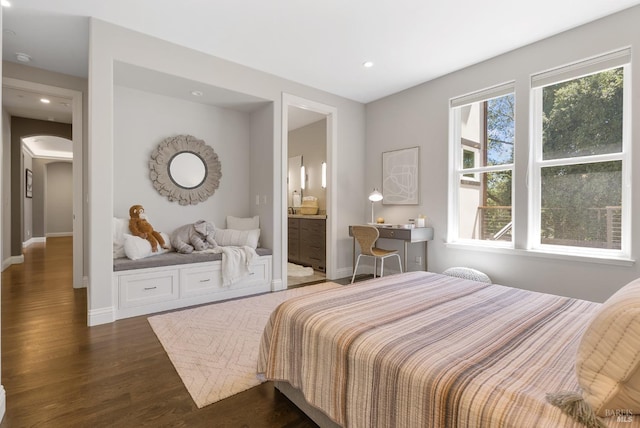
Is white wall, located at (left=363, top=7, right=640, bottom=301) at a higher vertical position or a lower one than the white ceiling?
lower

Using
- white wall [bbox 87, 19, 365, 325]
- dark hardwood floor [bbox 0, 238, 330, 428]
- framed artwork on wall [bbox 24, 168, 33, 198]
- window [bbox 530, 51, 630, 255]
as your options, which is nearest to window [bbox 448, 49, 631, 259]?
window [bbox 530, 51, 630, 255]

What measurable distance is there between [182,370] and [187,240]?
202 centimetres

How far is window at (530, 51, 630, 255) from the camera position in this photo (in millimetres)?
2721

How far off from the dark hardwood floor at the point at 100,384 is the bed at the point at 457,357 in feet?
0.79

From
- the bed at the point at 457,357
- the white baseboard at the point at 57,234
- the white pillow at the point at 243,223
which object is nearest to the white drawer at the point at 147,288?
the white pillow at the point at 243,223

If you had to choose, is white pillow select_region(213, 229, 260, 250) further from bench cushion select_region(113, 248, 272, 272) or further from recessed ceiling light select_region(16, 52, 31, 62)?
recessed ceiling light select_region(16, 52, 31, 62)

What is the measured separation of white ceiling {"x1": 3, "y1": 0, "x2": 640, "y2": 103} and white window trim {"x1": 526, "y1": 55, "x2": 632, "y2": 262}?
397 mm

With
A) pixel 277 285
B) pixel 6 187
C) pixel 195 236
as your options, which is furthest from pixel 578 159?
pixel 6 187

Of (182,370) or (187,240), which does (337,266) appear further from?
(182,370)

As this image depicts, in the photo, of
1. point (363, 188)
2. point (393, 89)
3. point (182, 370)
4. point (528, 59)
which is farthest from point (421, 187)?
point (182, 370)

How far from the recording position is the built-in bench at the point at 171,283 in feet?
9.63

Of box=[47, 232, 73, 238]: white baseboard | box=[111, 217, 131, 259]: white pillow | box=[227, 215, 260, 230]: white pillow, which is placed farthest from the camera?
box=[47, 232, 73, 238]: white baseboard

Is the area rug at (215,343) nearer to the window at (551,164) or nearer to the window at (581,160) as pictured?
the window at (551,164)

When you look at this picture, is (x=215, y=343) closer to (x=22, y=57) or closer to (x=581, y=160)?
(x=581, y=160)
